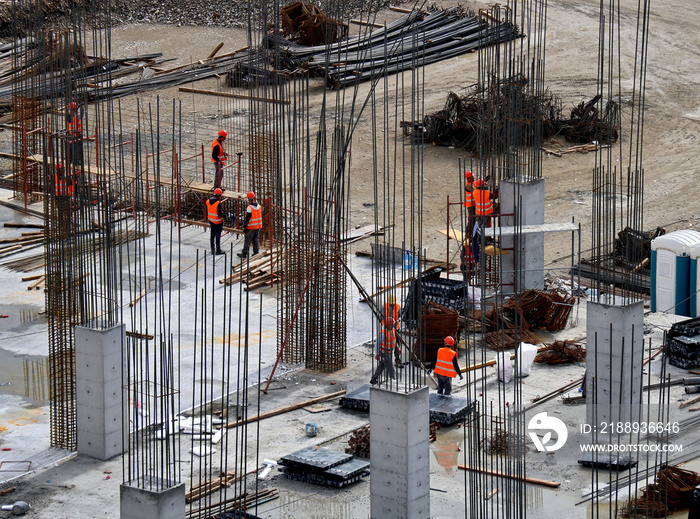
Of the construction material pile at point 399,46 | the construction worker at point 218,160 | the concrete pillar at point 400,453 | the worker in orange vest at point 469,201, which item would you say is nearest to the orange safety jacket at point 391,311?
the concrete pillar at point 400,453

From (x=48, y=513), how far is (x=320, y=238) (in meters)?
6.90

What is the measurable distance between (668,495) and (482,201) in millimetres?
8935

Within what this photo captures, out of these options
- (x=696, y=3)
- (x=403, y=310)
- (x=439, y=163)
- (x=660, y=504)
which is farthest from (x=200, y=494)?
(x=696, y=3)

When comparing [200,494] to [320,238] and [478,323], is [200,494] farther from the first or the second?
[478,323]

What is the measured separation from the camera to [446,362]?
18672 millimetres

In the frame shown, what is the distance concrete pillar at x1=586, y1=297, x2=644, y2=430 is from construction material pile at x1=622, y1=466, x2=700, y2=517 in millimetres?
1990

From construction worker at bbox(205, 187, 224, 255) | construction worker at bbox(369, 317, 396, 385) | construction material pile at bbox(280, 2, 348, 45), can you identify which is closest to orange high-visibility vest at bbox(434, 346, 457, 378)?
construction worker at bbox(369, 317, 396, 385)

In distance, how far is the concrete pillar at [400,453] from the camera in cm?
1504

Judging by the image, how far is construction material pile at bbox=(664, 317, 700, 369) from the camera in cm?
2014

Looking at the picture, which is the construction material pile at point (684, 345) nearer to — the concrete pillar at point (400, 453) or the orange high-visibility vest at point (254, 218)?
the concrete pillar at point (400, 453)

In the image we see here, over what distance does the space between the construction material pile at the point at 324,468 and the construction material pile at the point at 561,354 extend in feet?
17.1

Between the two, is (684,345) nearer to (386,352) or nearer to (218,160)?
(386,352)

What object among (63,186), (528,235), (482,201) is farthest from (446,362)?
(63,186)

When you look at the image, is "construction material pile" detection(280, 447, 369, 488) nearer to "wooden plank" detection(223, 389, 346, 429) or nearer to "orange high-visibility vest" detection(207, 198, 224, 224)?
"wooden plank" detection(223, 389, 346, 429)
